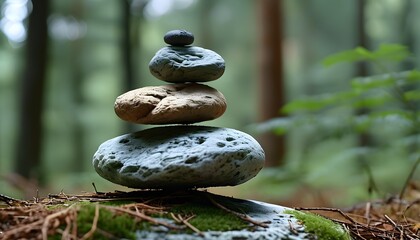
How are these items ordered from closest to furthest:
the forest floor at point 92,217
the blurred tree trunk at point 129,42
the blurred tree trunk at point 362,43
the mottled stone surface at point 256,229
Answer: the forest floor at point 92,217
the mottled stone surface at point 256,229
the blurred tree trunk at point 362,43
the blurred tree trunk at point 129,42

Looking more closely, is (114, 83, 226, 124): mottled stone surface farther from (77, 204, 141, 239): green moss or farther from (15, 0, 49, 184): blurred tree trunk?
(15, 0, 49, 184): blurred tree trunk

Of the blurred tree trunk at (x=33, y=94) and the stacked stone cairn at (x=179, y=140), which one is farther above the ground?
the stacked stone cairn at (x=179, y=140)

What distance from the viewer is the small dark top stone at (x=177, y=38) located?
2641 mm

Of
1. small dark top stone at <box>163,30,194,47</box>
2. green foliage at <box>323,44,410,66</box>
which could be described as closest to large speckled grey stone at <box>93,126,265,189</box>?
small dark top stone at <box>163,30,194,47</box>

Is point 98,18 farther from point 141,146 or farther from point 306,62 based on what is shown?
point 141,146

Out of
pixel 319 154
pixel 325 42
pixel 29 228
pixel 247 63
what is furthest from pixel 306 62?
pixel 29 228

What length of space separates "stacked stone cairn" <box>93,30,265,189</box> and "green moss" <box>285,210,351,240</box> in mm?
361

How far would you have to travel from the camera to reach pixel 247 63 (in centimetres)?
1684

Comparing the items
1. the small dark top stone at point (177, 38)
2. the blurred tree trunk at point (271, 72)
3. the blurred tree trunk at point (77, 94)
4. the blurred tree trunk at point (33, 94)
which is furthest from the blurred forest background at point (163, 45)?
the small dark top stone at point (177, 38)

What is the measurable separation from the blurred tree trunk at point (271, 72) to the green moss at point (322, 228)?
540 cm

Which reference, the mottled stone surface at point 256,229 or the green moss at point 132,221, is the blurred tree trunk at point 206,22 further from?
the green moss at point 132,221

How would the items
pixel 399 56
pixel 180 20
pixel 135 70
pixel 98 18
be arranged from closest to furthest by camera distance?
1. pixel 399 56
2. pixel 135 70
3. pixel 98 18
4. pixel 180 20

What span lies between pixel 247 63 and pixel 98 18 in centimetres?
561

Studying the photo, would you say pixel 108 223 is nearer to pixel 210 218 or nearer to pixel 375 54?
pixel 210 218
